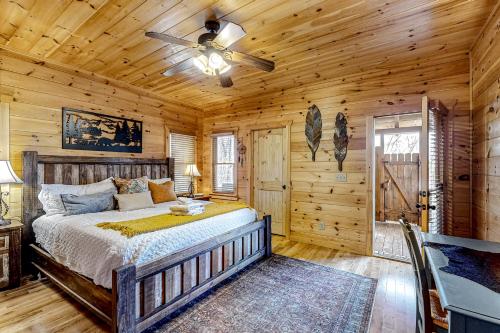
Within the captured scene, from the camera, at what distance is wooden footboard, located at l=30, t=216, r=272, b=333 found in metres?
1.79

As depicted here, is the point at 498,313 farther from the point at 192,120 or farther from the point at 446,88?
the point at 192,120

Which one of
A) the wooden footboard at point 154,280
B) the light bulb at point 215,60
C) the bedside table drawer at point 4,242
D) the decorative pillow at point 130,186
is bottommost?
the wooden footboard at point 154,280

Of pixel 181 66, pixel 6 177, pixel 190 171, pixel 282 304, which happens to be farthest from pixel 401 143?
pixel 6 177

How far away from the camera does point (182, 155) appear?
5191 millimetres

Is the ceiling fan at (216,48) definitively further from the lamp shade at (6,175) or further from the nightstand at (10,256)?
the nightstand at (10,256)

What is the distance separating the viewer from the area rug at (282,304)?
2.04 metres

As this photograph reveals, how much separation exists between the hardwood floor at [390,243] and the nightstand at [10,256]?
14.9ft

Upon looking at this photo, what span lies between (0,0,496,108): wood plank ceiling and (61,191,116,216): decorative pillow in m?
1.76

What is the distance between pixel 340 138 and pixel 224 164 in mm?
2534

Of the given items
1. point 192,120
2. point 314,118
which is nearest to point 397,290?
point 314,118

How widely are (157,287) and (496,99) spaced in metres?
3.32

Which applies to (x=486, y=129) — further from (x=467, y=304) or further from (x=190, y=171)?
(x=190, y=171)

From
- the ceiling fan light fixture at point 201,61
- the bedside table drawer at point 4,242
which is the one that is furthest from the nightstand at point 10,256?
the ceiling fan light fixture at point 201,61

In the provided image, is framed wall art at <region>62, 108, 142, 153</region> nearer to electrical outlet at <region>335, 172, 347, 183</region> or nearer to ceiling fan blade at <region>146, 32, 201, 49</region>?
ceiling fan blade at <region>146, 32, 201, 49</region>
